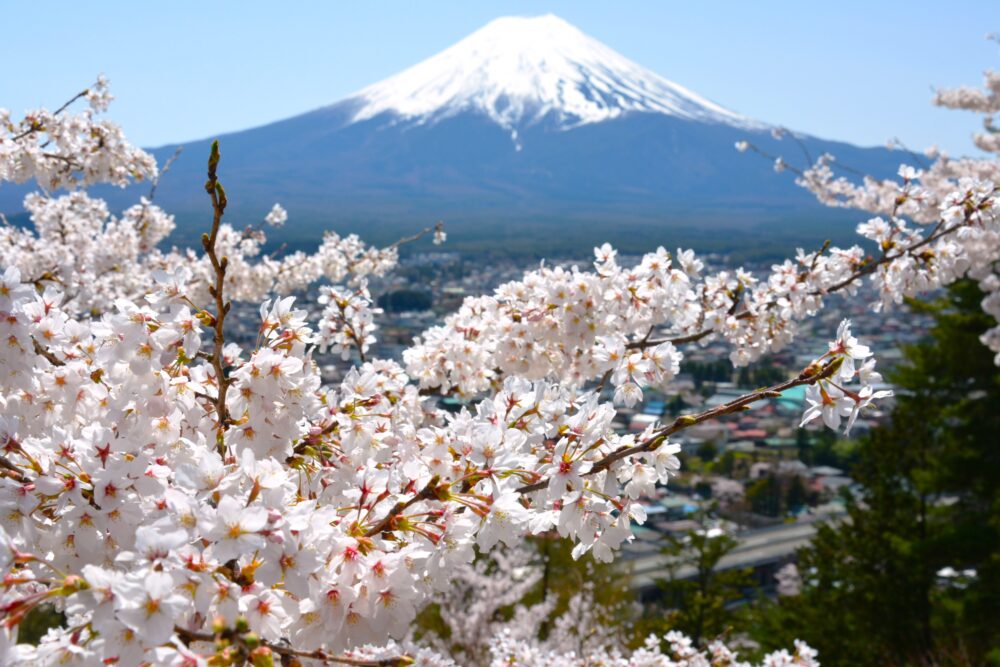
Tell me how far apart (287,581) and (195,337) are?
83 cm

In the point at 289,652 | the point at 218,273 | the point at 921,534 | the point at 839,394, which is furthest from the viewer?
the point at 921,534

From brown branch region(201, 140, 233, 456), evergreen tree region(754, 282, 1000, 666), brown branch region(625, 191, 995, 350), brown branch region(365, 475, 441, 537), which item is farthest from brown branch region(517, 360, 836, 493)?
evergreen tree region(754, 282, 1000, 666)

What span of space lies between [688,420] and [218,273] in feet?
3.62

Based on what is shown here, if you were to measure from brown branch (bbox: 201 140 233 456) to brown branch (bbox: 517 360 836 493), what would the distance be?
0.81 metres

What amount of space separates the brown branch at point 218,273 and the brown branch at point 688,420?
31.7 inches

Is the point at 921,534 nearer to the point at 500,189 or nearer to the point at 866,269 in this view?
the point at 866,269

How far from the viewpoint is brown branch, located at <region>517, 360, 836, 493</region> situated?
1.62 m

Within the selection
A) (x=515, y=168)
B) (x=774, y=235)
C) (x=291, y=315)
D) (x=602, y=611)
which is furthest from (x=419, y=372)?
(x=515, y=168)

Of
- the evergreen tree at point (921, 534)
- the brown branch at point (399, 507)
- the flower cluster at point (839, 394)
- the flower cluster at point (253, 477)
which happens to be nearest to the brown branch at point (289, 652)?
the flower cluster at point (253, 477)

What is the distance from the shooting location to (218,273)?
4.94 feet

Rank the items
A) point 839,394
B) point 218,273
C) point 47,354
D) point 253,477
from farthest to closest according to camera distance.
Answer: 1. point 47,354
2. point 839,394
3. point 218,273
4. point 253,477

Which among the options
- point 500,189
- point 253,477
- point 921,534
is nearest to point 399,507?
point 253,477

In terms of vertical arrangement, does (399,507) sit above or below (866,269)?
below

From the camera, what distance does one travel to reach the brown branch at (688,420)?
162 centimetres
